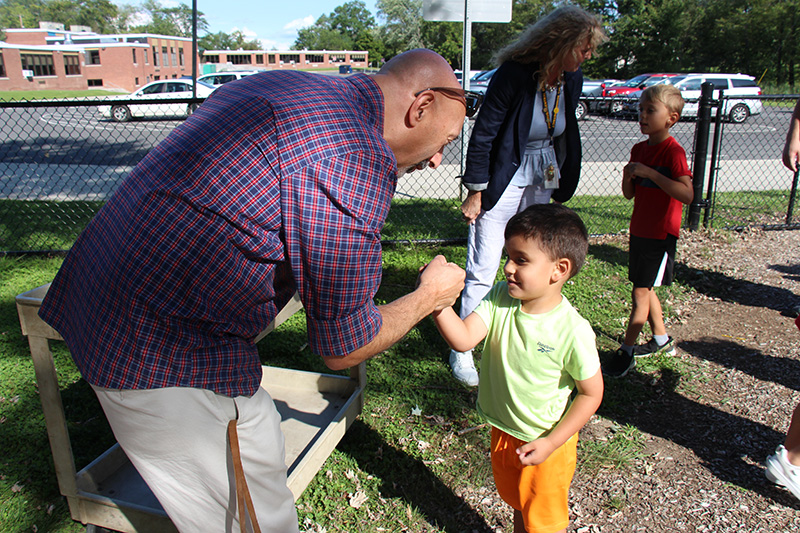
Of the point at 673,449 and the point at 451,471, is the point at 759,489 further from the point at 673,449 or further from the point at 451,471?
the point at 451,471

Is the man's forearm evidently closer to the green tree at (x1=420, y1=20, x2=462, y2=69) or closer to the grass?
the grass

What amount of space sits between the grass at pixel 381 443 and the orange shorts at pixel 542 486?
1.83 feet

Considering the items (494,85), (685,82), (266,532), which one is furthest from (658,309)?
(685,82)

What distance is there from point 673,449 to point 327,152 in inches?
94.4

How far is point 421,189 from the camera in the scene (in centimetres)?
803

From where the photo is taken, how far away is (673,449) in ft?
9.06

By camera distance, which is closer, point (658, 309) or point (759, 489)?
point (759, 489)

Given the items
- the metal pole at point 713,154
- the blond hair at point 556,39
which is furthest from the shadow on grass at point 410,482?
the metal pole at point 713,154

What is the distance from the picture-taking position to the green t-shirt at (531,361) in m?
1.73

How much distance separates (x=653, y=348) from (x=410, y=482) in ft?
6.08

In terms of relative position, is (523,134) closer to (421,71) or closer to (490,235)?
(490,235)

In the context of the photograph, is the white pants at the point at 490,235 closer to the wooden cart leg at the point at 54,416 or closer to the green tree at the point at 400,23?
the wooden cart leg at the point at 54,416

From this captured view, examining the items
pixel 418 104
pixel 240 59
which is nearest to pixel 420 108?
pixel 418 104

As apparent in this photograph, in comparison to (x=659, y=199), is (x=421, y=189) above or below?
below
